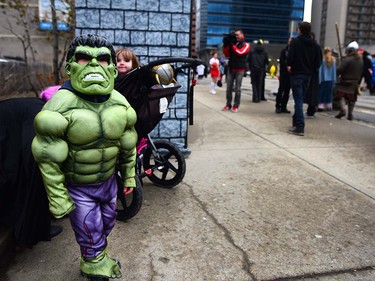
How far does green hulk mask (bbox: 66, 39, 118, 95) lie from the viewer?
2.04 meters

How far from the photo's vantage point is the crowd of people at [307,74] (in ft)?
22.5

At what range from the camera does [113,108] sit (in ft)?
7.09

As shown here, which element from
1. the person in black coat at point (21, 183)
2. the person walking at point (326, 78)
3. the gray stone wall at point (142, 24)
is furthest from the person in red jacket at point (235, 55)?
the person in black coat at point (21, 183)

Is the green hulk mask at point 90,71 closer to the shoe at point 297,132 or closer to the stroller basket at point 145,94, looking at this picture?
the stroller basket at point 145,94

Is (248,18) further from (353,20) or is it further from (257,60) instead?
(257,60)

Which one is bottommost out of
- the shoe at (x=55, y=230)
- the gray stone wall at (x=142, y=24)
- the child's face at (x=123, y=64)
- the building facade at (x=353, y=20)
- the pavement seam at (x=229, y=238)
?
the pavement seam at (x=229, y=238)

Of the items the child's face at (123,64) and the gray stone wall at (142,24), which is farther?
the gray stone wall at (142,24)

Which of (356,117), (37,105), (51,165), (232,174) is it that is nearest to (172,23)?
(232,174)

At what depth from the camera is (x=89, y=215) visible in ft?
7.17

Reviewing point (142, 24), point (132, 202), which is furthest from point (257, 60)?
point (132, 202)

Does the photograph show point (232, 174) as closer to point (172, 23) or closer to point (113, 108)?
point (172, 23)

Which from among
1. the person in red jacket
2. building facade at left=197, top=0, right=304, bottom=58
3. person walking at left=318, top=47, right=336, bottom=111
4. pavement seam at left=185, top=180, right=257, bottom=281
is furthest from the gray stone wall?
building facade at left=197, top=0, right=304, bottom=58

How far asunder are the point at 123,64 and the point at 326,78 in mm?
7197

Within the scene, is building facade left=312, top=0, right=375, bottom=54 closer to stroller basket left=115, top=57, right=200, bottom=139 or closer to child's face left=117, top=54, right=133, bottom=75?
child's face left=117, top=54, right=133, bottom=75
